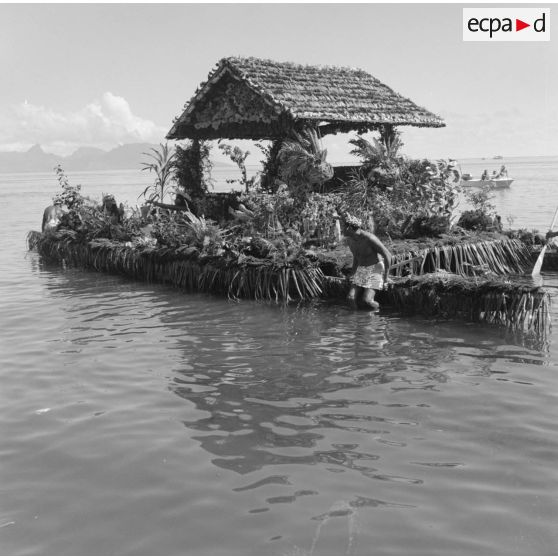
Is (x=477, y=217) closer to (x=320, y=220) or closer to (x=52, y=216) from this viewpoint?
(x=320, y=220)

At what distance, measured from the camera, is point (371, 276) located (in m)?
11.7

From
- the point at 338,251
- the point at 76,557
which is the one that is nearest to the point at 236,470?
the point at 76,557

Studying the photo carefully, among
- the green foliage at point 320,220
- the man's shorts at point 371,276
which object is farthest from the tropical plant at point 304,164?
the man's shorts at point 371,276

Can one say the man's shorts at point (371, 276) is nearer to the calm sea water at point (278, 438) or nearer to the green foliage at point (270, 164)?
the calm sea water at point (278, 438)

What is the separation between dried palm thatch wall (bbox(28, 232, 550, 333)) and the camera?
10.2m

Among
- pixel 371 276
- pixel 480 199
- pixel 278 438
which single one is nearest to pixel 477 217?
pixel 480 199

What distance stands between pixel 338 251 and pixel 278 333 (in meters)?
3.48

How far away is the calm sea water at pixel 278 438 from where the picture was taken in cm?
502

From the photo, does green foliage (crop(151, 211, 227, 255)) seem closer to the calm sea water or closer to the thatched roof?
the calm sea water

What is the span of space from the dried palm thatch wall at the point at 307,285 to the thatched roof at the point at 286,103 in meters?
4.19

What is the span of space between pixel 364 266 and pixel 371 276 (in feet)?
0.65

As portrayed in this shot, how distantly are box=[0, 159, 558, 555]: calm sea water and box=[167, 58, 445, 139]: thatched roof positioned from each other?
642 centimetres

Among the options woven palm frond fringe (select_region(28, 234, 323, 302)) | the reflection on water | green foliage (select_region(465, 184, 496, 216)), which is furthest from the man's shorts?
green foliage (select_region(465, 184, 496, 216))

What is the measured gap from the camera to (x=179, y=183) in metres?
20.2
